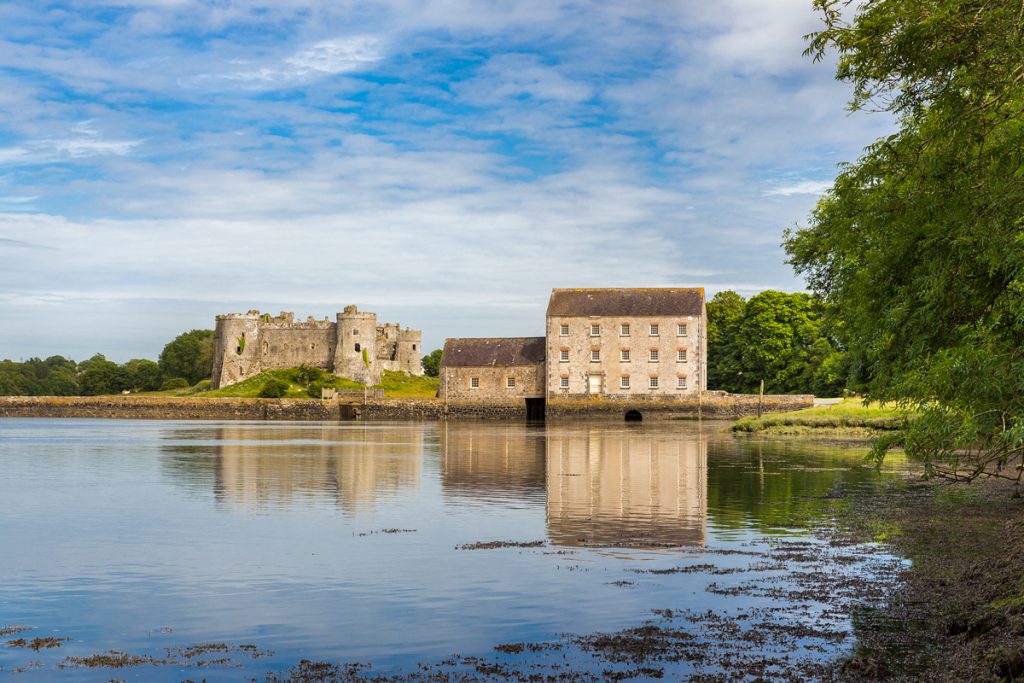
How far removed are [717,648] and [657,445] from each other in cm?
3796

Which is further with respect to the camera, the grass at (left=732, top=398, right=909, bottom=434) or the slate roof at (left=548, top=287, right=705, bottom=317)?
the slate roof at (left=548, top=287, right=705, bottom=317)

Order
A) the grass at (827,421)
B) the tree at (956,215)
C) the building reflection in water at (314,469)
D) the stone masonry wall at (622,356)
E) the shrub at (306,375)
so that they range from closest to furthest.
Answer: the tree at (956,215) < the building reflection in water at (314,469) < the grass at (827,421) < the stone masonry wall at (622,356) < the shrub at (306,375)

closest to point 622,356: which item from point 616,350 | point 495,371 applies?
point 616,350

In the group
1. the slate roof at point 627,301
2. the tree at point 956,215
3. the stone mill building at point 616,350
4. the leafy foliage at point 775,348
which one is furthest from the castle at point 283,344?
the tree at point 956,215

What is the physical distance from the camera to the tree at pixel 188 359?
140m

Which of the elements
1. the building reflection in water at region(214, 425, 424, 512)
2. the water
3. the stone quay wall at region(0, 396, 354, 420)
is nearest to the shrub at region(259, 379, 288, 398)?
the stone quay wall at region(0, 396, 354, 420)

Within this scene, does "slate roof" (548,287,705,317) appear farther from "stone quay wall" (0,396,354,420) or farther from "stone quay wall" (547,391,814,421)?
"stone quay wall" (0,396,354,420)

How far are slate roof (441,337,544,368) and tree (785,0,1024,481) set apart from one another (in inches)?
3079

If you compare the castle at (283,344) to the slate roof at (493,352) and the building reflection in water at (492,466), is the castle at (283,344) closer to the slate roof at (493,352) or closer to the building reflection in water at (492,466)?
the slate roof at (493,352)

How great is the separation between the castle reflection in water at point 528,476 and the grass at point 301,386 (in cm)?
5271

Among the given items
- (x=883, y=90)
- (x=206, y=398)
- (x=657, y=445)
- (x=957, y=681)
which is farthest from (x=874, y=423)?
(x=206, y=398)

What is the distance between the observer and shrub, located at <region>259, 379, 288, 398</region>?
354ft

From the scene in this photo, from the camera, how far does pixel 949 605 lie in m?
12.2

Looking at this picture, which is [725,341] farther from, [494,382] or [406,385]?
[406,385]
